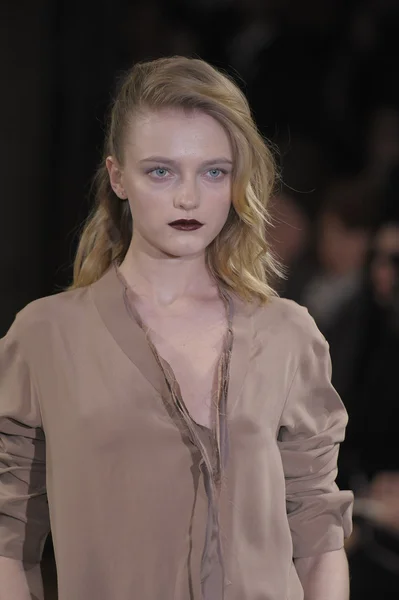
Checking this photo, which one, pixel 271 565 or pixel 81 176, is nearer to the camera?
pixel 271 565

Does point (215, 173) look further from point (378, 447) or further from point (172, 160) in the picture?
point (378, 447)

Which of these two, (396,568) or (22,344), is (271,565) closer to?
(22,344)

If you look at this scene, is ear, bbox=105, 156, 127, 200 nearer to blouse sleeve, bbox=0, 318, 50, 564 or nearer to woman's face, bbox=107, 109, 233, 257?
woman's face, bbox=107, 109, 233, 257

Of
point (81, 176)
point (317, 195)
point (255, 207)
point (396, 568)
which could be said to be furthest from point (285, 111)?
point (255, 207)

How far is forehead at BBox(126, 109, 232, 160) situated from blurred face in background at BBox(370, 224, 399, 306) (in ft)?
4.52

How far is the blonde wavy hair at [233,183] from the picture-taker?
46.1 inches

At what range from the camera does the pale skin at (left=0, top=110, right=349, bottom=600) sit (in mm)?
1158

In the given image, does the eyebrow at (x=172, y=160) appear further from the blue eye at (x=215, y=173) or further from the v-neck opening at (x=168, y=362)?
the v-neck opening at (x=168, y=362)

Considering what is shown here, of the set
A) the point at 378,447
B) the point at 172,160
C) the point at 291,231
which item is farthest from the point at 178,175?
the point at 291,231

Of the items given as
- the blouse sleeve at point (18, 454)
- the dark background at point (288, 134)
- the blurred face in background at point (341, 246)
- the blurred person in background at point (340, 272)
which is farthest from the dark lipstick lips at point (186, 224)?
the blurred face in background at point (341, 246)

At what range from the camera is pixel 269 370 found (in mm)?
1222

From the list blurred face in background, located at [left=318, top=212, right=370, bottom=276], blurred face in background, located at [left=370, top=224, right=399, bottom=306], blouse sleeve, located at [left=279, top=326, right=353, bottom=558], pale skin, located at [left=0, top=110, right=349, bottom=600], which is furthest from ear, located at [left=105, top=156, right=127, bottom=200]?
blurred face in background, located at [left=318, top=212, right=370, bottom=276]

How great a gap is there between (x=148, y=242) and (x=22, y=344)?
0.18 metres

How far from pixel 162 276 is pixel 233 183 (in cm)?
14
